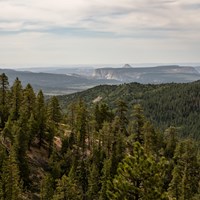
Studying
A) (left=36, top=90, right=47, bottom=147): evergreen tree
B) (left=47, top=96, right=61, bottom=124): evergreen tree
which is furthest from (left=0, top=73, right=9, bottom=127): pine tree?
(left=47, top=96, right=61, bottom=124): evergreen tree

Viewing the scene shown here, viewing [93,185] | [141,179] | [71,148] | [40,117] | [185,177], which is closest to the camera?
[141,179]

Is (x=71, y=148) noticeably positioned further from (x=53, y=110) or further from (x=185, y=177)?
(x=185, y=177)

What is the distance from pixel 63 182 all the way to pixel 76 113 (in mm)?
43484

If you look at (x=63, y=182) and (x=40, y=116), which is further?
(x=40, y=116)

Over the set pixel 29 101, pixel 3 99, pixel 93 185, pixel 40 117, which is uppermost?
pixel 3 99

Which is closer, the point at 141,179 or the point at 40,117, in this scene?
the point at 141,179

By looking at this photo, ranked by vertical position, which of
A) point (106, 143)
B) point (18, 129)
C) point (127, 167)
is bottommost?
point (106, 143)

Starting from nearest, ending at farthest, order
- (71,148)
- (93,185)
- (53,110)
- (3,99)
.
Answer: (93,185) → (3,99) → (53,110) → (71,148)

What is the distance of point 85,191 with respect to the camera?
268 feet

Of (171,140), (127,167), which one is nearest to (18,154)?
(127,167)

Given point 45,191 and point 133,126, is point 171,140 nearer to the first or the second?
point 133,126

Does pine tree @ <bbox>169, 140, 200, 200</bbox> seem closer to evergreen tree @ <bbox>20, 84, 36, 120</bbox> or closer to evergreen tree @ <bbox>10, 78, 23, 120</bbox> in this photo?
evergreen tree @ <bbox>20, 84, 36, 120</bbox>

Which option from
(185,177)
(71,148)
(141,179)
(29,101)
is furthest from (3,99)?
(141,179)

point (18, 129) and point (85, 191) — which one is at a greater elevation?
point (18, 129)
